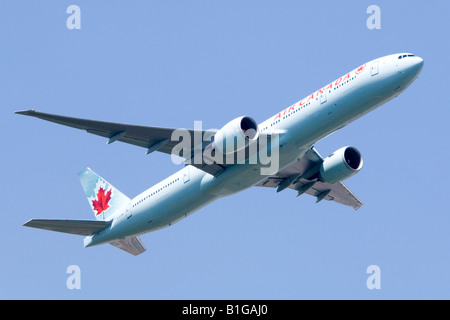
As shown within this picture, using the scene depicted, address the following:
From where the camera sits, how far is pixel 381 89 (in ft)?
123

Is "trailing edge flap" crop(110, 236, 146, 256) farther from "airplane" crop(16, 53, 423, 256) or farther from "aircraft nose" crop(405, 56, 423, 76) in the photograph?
"aircraft nose" crop(405, 56, 423, 76)

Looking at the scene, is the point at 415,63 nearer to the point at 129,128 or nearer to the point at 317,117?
the point at 317,117

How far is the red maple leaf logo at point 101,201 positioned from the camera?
49.0 m

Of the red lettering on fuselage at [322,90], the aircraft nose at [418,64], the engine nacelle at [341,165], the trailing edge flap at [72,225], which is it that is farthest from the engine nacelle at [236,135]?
the trailing edge flap at [72,225]

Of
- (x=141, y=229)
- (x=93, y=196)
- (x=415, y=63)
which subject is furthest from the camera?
(x=93, y=196)

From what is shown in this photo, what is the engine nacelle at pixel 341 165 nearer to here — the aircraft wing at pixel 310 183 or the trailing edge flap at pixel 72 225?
the aircraft wing at pixel 310 183

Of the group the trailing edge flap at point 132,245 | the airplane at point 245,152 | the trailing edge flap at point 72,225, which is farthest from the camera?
the trailing edge flap at point 132,245

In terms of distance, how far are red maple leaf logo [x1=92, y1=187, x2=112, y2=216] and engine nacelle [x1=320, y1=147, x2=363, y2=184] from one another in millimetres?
13075

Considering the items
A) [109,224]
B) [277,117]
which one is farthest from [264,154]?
[109,224]

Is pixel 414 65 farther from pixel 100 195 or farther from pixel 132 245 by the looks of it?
pixel 100 195

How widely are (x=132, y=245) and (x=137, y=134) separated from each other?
9470 millimetres

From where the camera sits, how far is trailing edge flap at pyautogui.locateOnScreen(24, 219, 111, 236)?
43.3 m

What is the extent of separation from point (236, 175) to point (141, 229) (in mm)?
6906

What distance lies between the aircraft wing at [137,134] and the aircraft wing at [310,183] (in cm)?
521
